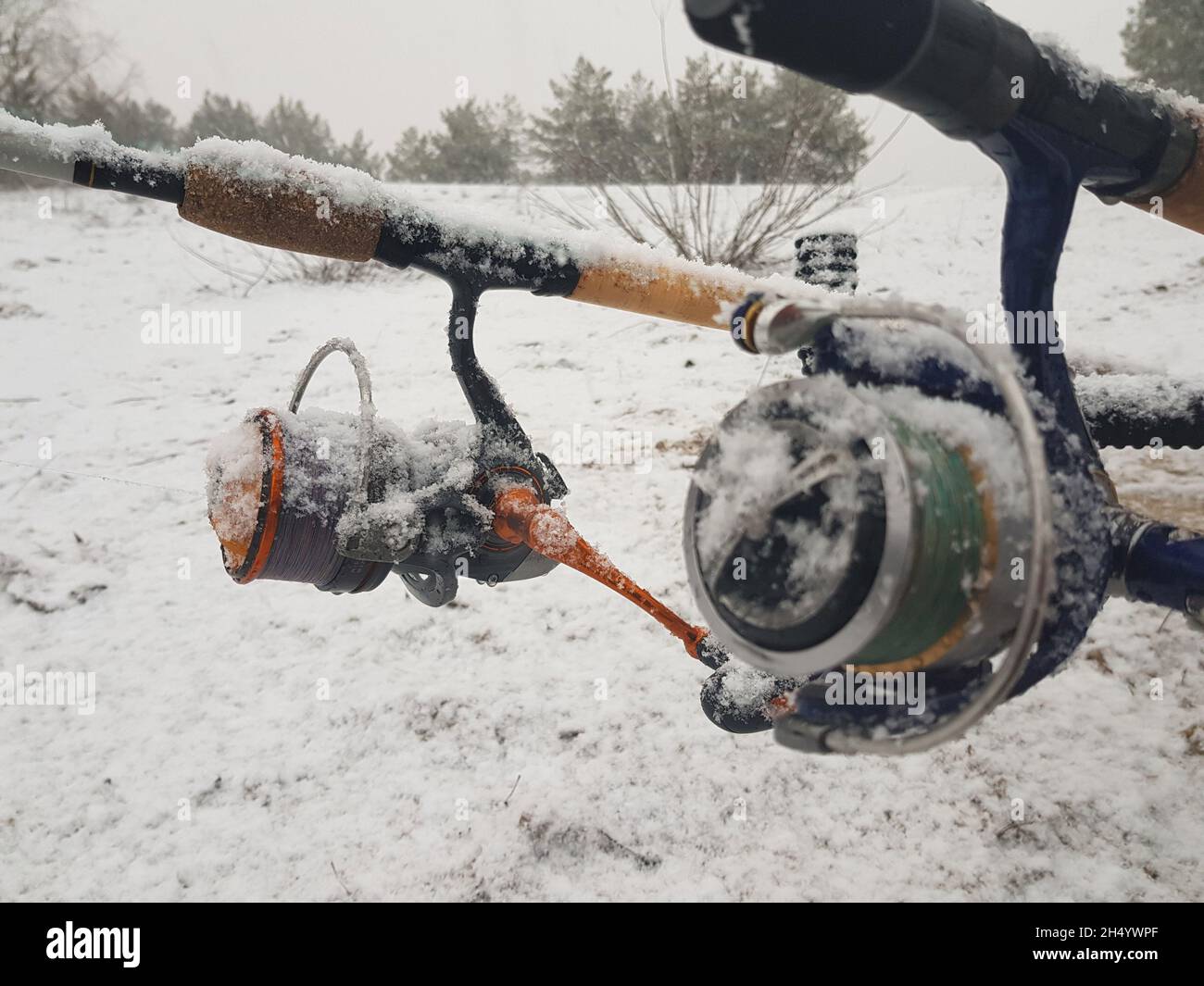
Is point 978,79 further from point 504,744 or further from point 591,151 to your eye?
point 591,151

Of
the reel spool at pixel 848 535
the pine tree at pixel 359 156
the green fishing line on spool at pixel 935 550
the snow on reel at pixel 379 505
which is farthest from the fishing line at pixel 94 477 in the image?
the pine tree at pixel 359 156

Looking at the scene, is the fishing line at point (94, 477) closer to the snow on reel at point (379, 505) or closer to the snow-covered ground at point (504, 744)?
the snow-covered ground at point (504, 744)

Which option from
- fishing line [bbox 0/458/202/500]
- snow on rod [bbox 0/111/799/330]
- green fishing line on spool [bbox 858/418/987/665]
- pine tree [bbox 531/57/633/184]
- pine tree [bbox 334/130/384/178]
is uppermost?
pine tree [bbox 334/130/384/178]

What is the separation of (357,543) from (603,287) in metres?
0.69

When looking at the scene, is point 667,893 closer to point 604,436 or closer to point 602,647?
point 602,647

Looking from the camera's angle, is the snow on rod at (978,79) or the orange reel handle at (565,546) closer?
the snow on rod at (978,79)

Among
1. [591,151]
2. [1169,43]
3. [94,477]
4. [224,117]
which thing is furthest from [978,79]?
[224,117]

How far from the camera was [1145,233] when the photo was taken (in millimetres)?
5891

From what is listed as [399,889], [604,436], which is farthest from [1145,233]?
[399,889]

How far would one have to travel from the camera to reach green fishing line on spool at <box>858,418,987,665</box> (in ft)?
2.13

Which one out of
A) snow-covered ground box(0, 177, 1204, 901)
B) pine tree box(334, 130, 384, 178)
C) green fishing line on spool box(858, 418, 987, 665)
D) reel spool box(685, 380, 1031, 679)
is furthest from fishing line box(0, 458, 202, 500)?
pine tree box(334, 130, 384, 178)

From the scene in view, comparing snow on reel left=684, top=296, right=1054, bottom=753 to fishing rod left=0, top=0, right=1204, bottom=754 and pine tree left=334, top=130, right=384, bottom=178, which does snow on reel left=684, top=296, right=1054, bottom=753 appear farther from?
pine tree left=334, top=130, right=384, bottom=178

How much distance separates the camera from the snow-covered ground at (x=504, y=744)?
1715 mm

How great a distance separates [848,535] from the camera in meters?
0.64
